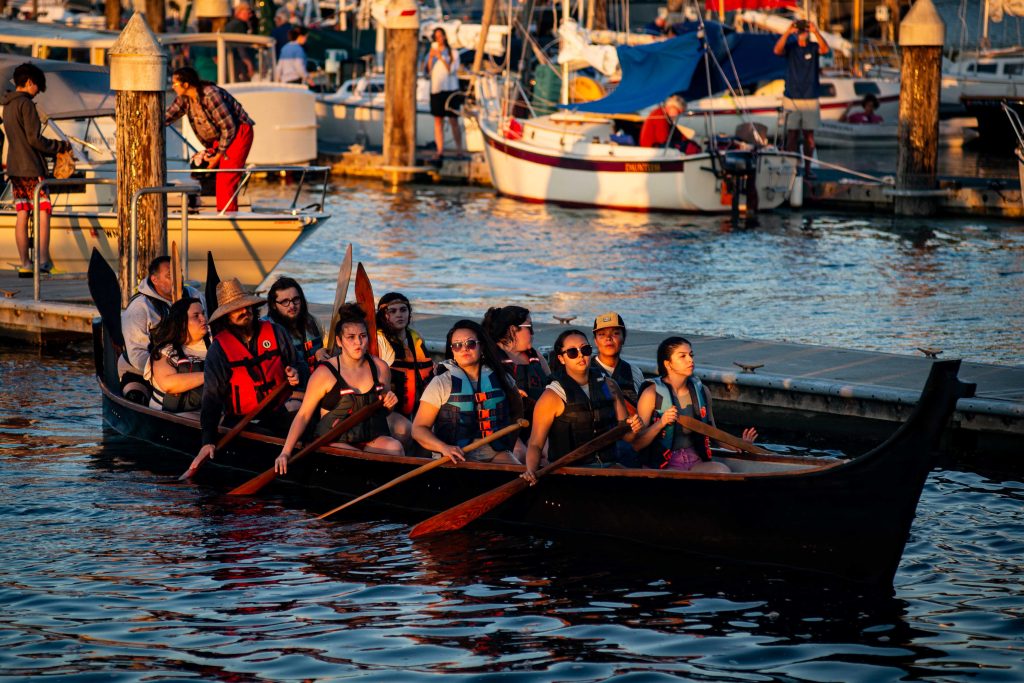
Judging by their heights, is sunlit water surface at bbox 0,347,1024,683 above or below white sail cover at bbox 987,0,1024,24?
below

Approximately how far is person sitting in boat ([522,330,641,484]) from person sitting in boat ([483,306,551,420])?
773 mm

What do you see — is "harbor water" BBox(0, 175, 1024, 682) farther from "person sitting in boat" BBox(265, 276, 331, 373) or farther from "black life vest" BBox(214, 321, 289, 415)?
"person sitting in boat" BBox(265, 276, 331, 373)

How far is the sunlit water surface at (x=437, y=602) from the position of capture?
7387 mm

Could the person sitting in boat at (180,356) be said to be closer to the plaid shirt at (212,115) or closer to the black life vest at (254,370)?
the black life vest at (254,370)

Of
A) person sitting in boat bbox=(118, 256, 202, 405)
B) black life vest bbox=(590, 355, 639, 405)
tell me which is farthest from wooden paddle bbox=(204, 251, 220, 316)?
black life vest bbox=(590, 355, 639, 405)

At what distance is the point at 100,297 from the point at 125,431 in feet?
3.44

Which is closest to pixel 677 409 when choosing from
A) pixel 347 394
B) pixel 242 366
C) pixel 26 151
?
pixel 347 394

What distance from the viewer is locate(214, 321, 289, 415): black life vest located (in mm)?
10305

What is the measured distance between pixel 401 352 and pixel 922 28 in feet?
44.2

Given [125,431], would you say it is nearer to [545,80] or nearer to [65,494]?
[65,494]

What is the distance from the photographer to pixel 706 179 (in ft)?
78.5

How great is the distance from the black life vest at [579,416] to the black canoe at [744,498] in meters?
0.21

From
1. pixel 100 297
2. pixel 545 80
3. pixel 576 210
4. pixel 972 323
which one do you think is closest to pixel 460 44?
pixel 545 80

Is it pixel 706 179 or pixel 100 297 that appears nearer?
pixel 100 297
